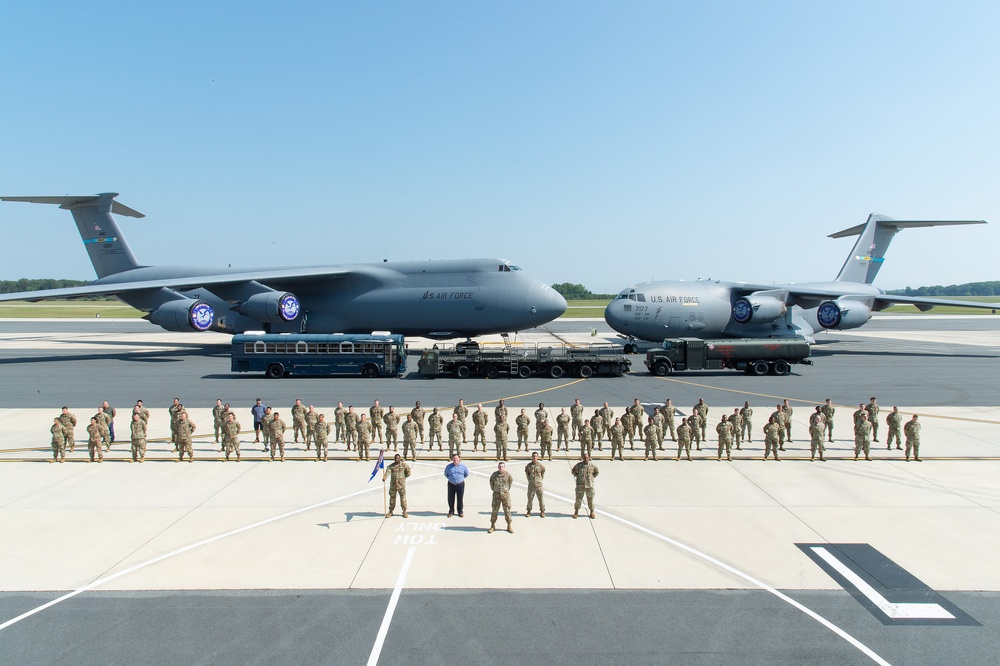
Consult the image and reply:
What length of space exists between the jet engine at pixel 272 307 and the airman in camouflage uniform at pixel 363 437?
76.2 ft

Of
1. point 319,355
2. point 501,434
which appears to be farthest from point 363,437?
point 319,355

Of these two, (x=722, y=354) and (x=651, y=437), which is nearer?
(x=651, y=437)

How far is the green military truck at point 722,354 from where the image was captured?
3047 centimetres

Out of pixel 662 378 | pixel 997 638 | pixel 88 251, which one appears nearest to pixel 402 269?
pixel 662 378

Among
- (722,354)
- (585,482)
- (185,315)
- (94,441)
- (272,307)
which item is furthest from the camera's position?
(272,307)

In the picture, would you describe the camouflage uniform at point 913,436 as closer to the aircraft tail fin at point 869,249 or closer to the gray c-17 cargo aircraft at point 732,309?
the gray c-17 cargo aircraft at point 732,309

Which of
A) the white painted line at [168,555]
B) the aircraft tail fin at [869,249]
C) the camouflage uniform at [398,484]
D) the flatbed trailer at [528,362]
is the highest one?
the aircraft tail fin at [869,249]

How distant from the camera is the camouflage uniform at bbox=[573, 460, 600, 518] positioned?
37.1ft

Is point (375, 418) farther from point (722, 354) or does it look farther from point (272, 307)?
point (272, 307)

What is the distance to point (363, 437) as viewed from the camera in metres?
15.5

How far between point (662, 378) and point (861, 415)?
14433 millimetres

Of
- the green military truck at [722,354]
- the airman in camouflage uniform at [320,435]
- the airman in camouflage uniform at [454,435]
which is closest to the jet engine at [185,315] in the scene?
the airman in camouflage uniform at [320,435]

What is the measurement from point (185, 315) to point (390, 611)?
33470mm

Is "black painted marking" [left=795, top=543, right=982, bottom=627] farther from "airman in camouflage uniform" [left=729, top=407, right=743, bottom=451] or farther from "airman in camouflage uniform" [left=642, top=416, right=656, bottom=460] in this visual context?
"airman in camouflage uniform" [left=729, top=407, right=743, bottom=451]
